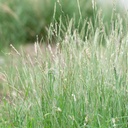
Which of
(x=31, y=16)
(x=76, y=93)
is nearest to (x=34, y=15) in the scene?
(x=31, y=16)

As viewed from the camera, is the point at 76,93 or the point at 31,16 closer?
the point at 76,93

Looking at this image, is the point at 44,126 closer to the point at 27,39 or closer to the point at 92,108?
the point at 92,108

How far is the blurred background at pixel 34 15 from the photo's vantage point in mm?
9289

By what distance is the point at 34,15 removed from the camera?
998 cm

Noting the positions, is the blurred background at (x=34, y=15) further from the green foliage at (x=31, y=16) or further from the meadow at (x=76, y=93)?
the meadow at (x=76, y=93)

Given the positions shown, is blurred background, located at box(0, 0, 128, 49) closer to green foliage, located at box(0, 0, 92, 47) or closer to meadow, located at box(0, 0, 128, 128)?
green foliage, located at box(0, 0, 92, 47)

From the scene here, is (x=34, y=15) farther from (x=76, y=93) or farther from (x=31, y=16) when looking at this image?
(x=76, y=93)

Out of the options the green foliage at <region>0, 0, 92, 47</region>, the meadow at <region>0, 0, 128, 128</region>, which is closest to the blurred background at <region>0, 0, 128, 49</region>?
the green foliage at <region>0, 0, 92, 47</region>

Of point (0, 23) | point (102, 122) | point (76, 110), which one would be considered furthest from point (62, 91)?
point (0, 23)

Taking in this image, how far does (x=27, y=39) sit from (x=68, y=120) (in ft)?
20.4

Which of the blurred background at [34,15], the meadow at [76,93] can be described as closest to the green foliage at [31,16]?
the blurred background at [34,15]

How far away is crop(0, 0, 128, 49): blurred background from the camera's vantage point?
30.5 feet

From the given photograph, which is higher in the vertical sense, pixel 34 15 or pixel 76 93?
pixel 34 15

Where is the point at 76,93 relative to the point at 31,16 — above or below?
below
